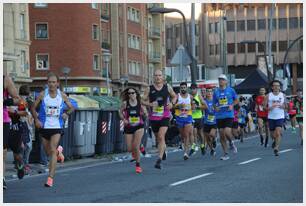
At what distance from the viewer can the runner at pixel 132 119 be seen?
15781mm

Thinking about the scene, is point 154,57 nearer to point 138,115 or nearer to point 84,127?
point 84,127

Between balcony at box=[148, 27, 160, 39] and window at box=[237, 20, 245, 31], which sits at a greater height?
window at box=[237, 20, 245, 31]

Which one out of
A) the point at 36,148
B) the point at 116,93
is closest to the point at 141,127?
the point at 36,148

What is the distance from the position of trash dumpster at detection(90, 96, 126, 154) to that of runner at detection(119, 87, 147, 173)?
5.98m

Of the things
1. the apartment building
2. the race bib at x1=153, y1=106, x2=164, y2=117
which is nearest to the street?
the race bib at x1=153, y1=106, x2=164, y2=117

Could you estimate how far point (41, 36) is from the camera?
227 feet

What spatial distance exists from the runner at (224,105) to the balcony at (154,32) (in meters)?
69.3

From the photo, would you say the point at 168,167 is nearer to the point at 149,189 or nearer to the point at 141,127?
the point at 141,127

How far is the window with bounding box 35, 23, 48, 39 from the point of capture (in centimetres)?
6894

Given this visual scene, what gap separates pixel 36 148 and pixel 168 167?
3.05 metres

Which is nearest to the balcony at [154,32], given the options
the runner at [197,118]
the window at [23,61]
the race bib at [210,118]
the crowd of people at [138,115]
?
the window at [23,61]

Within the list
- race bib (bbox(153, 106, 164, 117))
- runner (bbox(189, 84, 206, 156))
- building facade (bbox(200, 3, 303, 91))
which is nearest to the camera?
race bib (bbox(153, 106, 164, 117))

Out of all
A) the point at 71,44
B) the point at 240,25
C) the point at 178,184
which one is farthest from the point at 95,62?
the point at 178,184

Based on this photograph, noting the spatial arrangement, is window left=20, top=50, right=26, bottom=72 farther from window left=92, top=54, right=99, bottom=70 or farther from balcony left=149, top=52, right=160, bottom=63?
balcony left=149, top=52, right=160, bottom=63
